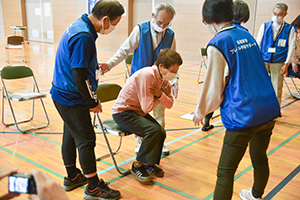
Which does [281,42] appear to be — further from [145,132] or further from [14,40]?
[14,40]

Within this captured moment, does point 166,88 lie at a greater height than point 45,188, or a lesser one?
lesser

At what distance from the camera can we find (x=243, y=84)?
1.71 m

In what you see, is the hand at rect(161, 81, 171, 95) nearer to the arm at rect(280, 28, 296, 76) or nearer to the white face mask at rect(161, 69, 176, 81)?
the white face mask at rect(161, 69, 176, 81)

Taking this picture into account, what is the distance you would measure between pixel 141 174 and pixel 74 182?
0.59m

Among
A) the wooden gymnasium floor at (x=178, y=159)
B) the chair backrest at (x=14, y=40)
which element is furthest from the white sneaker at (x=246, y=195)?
the chair backrest at (x=14, y=40)

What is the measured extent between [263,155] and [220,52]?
2.73ft

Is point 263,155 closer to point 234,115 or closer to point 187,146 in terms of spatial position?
point 234,115

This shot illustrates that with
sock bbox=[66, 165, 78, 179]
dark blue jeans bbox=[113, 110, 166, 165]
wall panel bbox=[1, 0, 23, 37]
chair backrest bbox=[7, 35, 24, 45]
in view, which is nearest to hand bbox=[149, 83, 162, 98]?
dark blue jeans bbox=[113, 110, 166, 165]

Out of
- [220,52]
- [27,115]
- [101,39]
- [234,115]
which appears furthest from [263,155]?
[101,39]

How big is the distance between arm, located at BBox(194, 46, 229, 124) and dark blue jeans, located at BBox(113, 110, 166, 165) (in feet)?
2.77

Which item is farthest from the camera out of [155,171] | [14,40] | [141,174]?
[14,40]

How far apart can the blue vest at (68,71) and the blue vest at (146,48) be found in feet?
2.88

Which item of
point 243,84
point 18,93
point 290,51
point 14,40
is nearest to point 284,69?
point 290,51

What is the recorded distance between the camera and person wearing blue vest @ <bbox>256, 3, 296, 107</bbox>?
14.3ft
